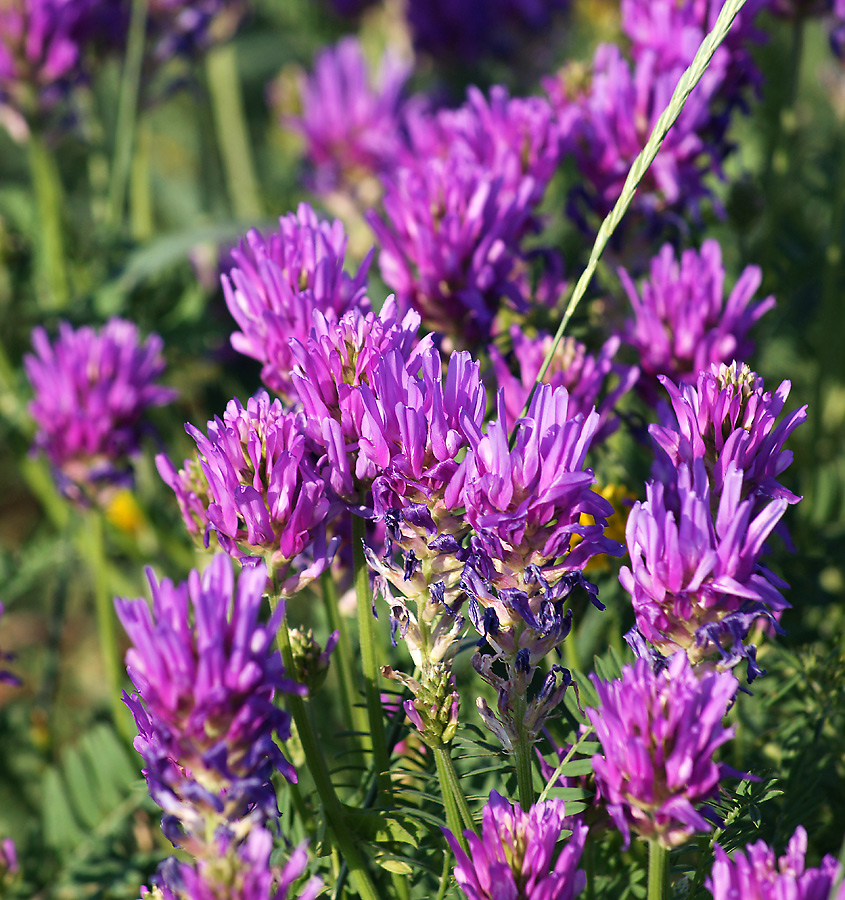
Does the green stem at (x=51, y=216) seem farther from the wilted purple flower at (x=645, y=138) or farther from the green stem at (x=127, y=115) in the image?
the wilted purple flower at (x=645, y=138)

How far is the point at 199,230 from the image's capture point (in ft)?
9.12

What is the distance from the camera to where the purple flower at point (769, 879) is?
92 cm

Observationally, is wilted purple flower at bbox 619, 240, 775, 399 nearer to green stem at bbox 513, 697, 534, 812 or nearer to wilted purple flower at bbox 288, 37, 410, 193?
green stem at bbox 513, 697, 534, 812

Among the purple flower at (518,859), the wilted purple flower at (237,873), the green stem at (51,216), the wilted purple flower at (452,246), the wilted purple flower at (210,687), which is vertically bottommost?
the purple flower at (518,859)

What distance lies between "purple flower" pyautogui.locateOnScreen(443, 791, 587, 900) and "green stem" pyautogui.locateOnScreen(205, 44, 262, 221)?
3.17 meters

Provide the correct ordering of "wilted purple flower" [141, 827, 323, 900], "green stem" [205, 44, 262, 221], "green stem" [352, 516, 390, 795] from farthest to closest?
"green stem" [205, 44, 262, 221], "green stem" [352, 516, 390, 795], "wilted purple flower" [141, 827, 323, 900]

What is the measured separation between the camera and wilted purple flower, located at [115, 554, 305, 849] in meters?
0.92

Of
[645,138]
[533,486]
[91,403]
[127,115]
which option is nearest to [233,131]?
[127,115]

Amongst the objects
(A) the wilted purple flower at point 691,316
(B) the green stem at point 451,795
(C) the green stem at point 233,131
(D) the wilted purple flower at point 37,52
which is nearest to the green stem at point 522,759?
(B) the green stem at point 451,795

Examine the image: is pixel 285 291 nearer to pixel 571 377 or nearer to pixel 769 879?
pixel 571 377

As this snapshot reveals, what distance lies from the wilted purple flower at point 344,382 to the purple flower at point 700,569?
1.08ft

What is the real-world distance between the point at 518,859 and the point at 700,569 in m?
0.35

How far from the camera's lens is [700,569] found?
1.03 m

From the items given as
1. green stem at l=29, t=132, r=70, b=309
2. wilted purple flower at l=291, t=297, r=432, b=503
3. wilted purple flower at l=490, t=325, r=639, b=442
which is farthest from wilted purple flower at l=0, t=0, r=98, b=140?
wilted purple flower at l=291, t=297, r=432, b=503
